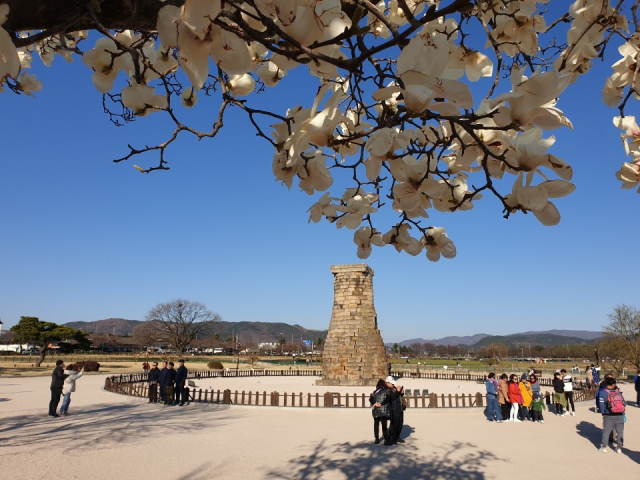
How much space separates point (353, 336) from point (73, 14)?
22585 millimetres

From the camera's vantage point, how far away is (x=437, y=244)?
2.01 meters

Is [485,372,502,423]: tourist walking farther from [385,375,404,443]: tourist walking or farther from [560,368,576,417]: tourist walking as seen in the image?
[385,375,404,443]: tourist walking

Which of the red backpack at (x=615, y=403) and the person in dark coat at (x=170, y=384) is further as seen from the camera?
the person in dark coat at (x=170, y=384)

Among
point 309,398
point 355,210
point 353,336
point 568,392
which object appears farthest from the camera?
point 353,336

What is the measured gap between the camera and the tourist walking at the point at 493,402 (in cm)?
1159

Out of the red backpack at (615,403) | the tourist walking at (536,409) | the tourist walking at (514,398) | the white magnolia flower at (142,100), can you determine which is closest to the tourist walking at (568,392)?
the tourist walking at (536,409)

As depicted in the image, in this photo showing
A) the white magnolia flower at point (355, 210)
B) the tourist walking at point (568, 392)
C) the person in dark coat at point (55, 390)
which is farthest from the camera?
the tourist walking at point (568, 392)

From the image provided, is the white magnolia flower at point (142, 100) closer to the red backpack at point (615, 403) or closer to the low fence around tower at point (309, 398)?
the red backpack at point (615, 403)

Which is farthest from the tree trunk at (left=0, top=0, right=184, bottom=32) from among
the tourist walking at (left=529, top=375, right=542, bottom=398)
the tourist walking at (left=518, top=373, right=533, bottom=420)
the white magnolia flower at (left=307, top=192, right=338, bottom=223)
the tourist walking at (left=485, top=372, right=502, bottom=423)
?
the tourist walking at (left=529, top=375, right=542, bottom=398)

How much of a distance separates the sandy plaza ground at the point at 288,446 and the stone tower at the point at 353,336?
401 inches

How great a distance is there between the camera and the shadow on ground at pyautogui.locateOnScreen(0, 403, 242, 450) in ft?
27.6

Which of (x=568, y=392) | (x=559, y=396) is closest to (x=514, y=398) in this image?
(x=559, y=396)

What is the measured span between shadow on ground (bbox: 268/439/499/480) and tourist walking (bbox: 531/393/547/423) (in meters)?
4.25

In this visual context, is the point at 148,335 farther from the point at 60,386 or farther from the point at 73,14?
the point at 73,14
